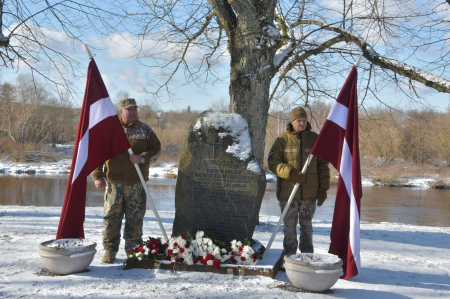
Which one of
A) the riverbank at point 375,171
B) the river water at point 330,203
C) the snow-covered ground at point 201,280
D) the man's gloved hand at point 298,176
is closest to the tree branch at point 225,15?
the man's gloved hand at point 298,176

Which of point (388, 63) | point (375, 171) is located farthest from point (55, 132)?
point (388, 63)

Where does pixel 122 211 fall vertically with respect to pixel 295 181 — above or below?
below

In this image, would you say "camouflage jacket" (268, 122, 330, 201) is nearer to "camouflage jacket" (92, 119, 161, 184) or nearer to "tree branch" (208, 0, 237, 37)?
"camouflage jacket" (92, 119, 161, 184)

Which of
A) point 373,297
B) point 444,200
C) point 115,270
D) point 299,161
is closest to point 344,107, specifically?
point 299,161

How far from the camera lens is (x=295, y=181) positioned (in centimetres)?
428

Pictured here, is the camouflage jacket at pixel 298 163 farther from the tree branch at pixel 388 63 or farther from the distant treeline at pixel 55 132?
the distant treeline at pixel 55 132

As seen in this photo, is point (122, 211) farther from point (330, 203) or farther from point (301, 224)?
point (330, 203)

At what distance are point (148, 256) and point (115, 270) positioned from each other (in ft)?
1.27

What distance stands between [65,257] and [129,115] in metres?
1.83

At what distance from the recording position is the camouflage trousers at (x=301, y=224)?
4.29 meters

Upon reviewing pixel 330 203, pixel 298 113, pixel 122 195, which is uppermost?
pixel 298 113

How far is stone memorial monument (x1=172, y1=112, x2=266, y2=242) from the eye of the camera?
4.32 m

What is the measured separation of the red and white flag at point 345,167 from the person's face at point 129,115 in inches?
89.7

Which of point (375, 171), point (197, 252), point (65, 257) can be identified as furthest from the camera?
point (375, 171)
